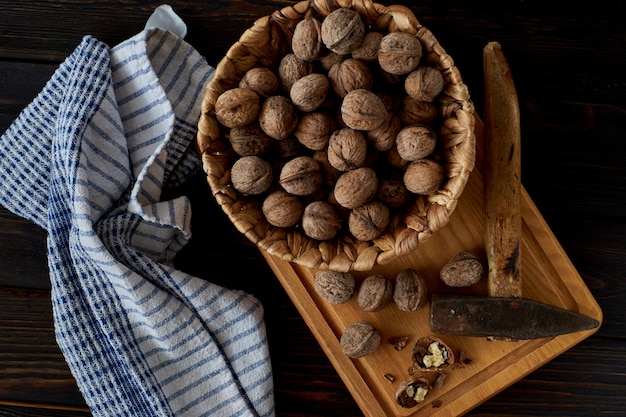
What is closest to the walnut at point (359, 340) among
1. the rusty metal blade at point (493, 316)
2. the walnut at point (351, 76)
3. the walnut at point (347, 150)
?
the rusty metal blade at point (493, 316)

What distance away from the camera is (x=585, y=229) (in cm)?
127

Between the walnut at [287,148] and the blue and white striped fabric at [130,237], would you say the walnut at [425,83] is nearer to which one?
the walnut at [287,148]

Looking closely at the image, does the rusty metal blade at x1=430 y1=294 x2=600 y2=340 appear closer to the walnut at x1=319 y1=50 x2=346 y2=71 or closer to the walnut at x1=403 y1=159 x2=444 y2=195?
the walnut at x1=403 y1=159 x2=444 y2=195

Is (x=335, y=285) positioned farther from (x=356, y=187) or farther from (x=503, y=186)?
(x=503, y=186)

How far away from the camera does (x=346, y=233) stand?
1.05m

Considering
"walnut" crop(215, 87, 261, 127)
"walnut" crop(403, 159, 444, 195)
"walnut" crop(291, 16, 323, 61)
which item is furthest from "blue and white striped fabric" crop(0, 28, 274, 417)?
"walnut" crop(403, 159, 444, 195)

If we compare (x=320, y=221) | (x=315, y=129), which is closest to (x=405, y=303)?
(x=320, y=221)

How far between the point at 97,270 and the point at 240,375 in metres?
0.34

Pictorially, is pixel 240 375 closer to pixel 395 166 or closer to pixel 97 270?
pixel 97 270

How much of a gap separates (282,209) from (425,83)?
0.98 feet

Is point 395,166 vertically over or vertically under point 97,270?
over

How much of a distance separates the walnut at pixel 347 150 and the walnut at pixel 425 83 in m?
0.11

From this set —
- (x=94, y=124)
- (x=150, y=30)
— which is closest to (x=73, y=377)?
(x=94, y=124)

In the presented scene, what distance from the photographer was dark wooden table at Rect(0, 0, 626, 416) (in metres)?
1.28
